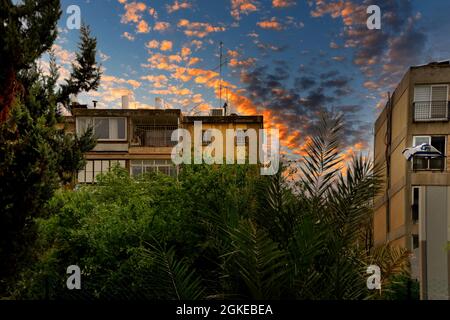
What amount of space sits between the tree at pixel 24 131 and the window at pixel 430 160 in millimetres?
17256

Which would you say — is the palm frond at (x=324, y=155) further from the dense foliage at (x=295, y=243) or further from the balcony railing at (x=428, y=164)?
the balcony railing at (x=428, y=164)

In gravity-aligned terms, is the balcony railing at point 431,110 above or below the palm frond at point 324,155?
above

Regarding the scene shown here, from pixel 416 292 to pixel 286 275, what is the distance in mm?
9015

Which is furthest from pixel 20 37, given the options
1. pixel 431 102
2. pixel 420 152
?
pixel 431 102

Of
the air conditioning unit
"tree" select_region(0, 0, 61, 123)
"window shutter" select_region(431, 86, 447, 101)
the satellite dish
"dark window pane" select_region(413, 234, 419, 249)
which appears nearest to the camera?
"tree" select_region(0, 0, 61, 123)

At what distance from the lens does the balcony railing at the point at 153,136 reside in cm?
3191

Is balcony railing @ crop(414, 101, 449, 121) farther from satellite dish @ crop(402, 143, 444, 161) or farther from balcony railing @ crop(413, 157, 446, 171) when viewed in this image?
balcony railing @ crop(413, 157, 446, 171)

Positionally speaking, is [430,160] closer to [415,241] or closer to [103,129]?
[415,241]

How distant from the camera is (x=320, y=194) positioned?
364cm

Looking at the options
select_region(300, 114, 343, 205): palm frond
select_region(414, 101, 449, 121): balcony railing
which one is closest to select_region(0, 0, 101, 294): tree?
select_region(300, 114, 343, 205): palm frond

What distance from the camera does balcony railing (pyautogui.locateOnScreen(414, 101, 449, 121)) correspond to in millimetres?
25281

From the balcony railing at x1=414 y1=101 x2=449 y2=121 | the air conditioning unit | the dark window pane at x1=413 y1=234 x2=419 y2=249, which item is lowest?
the dark window pane at x1=413 y1=234 x2=419 y2=249

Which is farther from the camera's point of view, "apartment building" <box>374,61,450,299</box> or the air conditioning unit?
the air conditioning unit

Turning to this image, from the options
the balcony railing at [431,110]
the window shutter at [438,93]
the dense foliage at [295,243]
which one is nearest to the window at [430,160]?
the balcony railing at [431,110]
